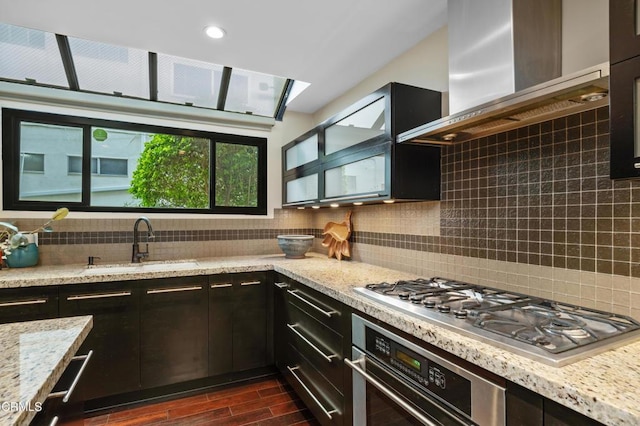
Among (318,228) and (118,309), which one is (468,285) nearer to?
(318,228)

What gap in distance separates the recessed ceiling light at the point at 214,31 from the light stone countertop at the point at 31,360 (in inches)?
68.2

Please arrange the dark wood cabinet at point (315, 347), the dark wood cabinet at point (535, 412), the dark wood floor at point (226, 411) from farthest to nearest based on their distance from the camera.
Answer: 1. the dark wood floor at point (226, 411)
2. the dark wood cabinet at point (315, 347)
3. the dark wood cabinet at point (535, 412)

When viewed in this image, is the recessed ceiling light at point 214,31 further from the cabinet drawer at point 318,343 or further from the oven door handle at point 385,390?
the oven door handle at point 385,390

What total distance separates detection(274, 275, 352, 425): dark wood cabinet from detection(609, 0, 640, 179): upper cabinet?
121 cm

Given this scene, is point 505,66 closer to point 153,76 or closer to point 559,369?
point 559,369

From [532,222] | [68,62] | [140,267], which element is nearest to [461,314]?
[532,222]

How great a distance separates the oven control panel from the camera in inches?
40.0

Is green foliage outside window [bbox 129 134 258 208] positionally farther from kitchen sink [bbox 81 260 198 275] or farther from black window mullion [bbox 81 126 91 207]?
kitchen sink [bbox 81 260 198 275]

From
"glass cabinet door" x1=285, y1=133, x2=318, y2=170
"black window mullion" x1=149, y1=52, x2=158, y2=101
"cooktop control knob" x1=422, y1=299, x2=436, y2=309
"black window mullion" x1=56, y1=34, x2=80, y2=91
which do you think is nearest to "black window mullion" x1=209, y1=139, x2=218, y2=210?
"black window mullion" x1=149, y1=52, x2=158, y2=101

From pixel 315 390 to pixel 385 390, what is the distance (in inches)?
31.0

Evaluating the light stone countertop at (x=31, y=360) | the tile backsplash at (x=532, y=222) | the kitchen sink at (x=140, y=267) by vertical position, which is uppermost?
the tile backsplash at (x=532, y=222)

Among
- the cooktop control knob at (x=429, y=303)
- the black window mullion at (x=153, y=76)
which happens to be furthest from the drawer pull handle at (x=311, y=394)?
the black window mullion at (x=153, y=76)

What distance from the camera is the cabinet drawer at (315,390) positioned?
172 cm

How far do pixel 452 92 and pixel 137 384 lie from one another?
8.80ft
